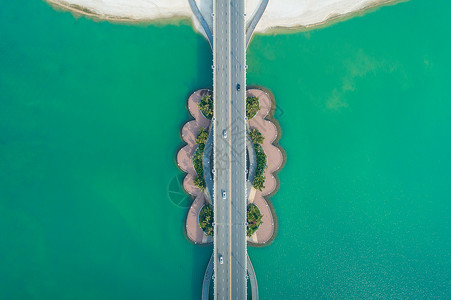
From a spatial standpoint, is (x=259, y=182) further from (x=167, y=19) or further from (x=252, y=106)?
(x=167, y=19)

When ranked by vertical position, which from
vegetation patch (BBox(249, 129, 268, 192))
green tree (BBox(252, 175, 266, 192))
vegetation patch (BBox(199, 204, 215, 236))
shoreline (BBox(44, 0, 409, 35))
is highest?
shoreline (BBox(44, 0, 409, 35))

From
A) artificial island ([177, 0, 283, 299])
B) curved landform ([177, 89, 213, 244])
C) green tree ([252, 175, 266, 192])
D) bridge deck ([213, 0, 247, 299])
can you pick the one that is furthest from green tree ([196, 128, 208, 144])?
green tree ([252, 175, 266, 192])

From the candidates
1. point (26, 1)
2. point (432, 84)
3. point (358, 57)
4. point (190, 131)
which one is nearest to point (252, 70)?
point (190, 131)

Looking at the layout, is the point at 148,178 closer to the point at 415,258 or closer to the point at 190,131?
the point at 190,131

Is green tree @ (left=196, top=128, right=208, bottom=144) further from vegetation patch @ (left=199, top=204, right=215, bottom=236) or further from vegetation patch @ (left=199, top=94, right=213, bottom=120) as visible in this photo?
vegetation patch @ (left=199, top=204, right=215, bottom=236)

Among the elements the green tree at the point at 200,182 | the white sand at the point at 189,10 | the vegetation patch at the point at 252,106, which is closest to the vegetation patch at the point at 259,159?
the vegetation patch at the point at 252,106

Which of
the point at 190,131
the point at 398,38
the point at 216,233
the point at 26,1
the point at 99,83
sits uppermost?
the point at 26,1

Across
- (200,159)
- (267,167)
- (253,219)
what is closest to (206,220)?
(253,219)

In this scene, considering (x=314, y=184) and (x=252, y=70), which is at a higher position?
(x=252, y=70)
